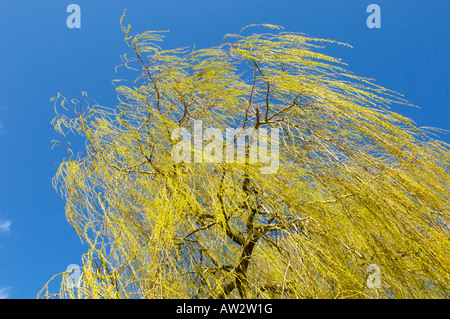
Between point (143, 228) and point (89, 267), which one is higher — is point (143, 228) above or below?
above

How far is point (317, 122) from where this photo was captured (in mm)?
2146

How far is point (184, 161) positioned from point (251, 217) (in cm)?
57

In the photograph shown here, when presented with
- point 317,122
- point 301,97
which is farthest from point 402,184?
point 301,97

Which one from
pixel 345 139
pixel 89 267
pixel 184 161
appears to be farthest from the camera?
pixel 184 161

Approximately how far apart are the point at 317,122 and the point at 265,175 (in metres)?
0.48

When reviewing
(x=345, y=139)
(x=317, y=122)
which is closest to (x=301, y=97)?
(x=317, y=122)

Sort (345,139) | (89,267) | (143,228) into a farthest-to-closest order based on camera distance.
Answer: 1. (143,228)
2. (345,139)
3. (89,267)

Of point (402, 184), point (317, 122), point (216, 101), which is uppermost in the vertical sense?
point (216, 101)
